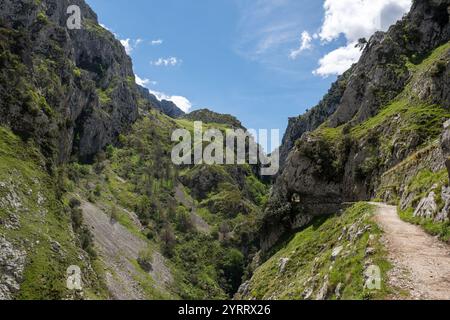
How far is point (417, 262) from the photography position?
22.4 m

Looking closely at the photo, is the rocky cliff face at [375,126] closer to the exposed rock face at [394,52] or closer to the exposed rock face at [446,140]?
the exposed rock face at [394,52]

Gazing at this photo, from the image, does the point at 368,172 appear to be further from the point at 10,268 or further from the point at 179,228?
the point at 179,228

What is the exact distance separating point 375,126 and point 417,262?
50.6 meters

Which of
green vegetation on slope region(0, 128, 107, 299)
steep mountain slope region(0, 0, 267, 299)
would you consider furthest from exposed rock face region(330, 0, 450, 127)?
green vegetation on slope region(0, 128, 107, 299)

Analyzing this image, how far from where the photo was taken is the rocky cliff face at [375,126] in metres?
59.3

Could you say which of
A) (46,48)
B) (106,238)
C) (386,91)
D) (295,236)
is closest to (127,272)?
(106,238)

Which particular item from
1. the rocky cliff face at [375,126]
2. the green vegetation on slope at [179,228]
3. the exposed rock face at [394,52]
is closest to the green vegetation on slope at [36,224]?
the rocky cliff face at [375,126]

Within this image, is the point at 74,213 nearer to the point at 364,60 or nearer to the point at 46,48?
the point at 46,48

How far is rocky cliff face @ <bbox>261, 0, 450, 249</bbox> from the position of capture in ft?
195

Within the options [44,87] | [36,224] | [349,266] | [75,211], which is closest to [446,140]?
[349,266]

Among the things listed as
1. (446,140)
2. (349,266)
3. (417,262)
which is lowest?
(349,266)

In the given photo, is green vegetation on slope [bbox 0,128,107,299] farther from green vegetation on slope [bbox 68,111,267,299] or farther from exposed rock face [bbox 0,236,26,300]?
green vegetation on slope [bbox 68,111,267,299]

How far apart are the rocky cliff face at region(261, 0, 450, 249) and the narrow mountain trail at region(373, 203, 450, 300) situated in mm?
18878

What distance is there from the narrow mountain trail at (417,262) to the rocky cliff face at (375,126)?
743 inches
